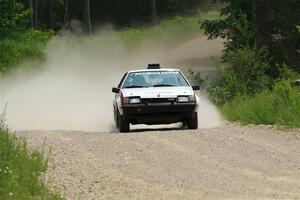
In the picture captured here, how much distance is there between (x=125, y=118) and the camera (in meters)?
19.1

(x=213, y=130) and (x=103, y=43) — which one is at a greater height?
(x=103, y=43)

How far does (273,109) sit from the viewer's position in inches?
810

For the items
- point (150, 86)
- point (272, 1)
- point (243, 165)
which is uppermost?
point (272, 1)

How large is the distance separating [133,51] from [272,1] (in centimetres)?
2363

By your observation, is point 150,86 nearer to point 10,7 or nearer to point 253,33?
point 253,33

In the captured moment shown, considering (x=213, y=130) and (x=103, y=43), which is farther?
(x=103, y=43)

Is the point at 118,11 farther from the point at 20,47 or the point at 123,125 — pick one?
the point at 123,125

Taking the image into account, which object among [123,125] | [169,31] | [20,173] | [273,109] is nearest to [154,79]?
[123,125]

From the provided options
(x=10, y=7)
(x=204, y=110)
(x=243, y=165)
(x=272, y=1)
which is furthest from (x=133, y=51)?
(x=243, y=165)

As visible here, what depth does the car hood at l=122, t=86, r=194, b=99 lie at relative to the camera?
62.3ft

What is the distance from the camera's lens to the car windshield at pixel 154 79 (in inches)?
789

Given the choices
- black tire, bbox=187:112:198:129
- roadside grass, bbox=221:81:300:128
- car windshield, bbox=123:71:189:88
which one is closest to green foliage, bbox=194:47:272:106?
roadside grass, bbox=221:81:300:128

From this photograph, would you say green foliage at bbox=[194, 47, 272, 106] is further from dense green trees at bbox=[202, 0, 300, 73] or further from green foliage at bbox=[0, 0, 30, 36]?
green foliage at bbox=[0, 0, 30, 36]

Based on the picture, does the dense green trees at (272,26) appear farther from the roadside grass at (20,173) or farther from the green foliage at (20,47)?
the roadside grass at (20,173)
